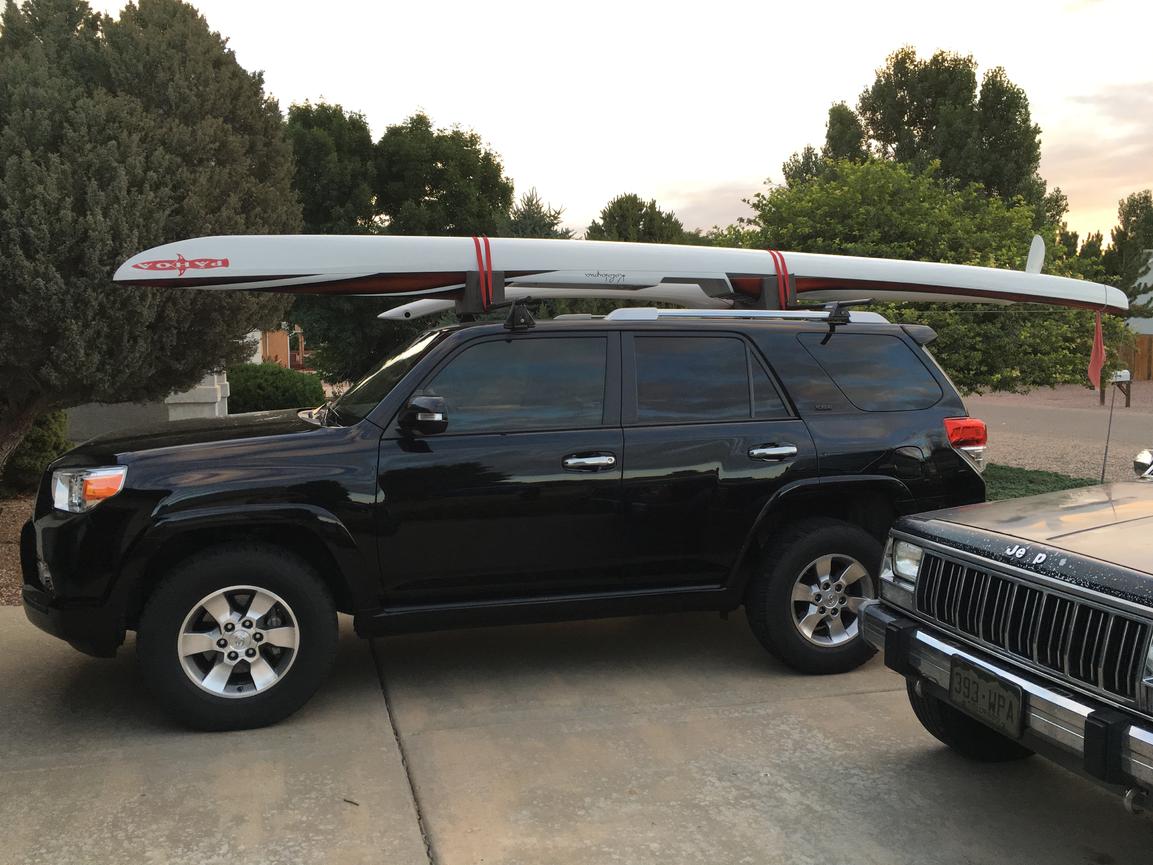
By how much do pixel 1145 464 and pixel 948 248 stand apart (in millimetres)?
9284

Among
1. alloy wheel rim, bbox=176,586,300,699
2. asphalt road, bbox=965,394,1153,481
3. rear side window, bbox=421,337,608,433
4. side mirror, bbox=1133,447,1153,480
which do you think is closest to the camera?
side mirror, bbox=1133,447,1153,480

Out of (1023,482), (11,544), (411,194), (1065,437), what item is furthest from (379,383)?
(411,194)

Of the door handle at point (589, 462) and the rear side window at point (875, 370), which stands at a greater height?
the rear side window at point (875, 370)

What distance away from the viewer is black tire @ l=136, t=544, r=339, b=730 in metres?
4.33

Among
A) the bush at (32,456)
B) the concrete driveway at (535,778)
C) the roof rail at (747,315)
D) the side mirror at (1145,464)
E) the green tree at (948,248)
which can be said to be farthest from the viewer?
the green tree at (948,248)

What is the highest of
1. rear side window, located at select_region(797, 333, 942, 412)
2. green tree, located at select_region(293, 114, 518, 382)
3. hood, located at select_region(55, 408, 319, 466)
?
green tree, located at select_region(293, 114, 518, 382)

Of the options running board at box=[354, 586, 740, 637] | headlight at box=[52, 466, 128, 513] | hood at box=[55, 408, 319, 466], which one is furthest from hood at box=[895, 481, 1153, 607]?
headlight at box=[52, 466, 128, 513]

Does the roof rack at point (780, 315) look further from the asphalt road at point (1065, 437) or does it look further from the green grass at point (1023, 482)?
the asphalt road at point (1065, 437)

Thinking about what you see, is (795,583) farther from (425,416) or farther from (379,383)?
(379,383)

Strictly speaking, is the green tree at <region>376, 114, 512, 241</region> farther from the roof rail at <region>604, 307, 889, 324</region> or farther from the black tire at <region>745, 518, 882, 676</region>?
the black tire at <region>745, 518, 882, 676</region>

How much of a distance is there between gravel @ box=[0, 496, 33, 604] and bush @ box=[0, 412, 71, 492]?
191 millimetres

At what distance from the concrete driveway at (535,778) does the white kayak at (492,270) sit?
216cm

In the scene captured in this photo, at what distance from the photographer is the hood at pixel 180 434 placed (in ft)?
15.1

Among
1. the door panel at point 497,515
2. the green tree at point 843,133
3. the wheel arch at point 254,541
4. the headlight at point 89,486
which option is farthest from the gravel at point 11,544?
the green tree at point 843,133
